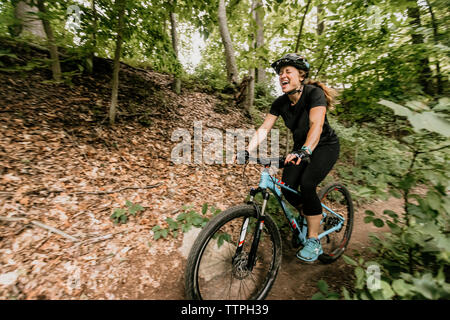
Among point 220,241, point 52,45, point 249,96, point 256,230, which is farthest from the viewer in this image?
point 249,96

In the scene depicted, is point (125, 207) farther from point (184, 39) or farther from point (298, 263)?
point (184, 39)

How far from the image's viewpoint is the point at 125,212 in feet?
10.8

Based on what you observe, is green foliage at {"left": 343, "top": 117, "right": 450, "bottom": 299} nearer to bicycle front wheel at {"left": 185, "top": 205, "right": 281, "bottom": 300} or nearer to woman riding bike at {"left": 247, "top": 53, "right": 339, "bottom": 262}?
woman riding bike at {"left": 247, "top": 53, "right": 339, "bottom": 262}

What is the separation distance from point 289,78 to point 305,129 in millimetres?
733

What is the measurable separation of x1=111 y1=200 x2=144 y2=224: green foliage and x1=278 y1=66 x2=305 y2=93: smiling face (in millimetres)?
3021

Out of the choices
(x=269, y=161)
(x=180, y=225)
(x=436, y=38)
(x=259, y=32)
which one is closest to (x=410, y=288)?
(x=269, y=161)

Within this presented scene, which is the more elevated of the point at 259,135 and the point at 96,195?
the point at 259,135

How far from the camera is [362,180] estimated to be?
5.57 metres

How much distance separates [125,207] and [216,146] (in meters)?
3.02

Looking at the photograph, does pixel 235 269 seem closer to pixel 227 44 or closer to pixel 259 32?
pixel 227 44

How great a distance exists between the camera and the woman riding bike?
8.67 feet

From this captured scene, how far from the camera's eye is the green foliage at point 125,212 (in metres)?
3.18
